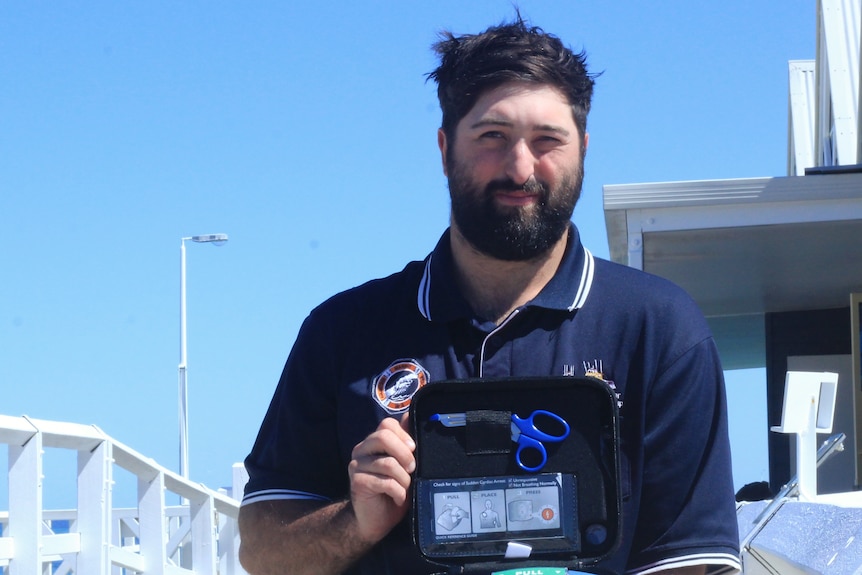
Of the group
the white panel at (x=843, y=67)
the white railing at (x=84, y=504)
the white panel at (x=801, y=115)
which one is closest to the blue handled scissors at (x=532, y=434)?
the white railing at (x=84, y=504)

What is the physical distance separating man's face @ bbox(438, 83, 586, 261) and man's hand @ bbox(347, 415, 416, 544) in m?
0.43

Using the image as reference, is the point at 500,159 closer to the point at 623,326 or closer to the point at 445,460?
the point at 623,326

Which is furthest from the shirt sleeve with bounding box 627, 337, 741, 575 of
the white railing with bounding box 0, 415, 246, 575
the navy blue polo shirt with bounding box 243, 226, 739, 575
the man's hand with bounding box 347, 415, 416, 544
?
the white railing with bounding box 0, 415, 246, 575

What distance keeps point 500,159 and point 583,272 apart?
285 mm

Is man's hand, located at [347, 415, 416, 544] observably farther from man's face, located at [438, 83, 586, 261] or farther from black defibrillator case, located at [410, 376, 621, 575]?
man's face, located at [438, 83, 586, 261]

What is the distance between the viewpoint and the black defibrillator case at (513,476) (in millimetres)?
1921

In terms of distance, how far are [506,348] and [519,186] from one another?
0.98 feet

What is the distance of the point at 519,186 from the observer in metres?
2.16

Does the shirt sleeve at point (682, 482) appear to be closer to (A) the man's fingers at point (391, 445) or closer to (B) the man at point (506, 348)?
(B) the man at point (506, 348)

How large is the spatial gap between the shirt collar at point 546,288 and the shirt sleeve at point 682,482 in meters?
A: 0.23

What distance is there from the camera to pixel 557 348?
2.16m

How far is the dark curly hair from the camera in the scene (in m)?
2.19

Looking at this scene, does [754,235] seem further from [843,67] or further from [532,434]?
[843,67]

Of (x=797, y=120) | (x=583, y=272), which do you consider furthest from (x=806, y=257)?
(x=797, y=120)
